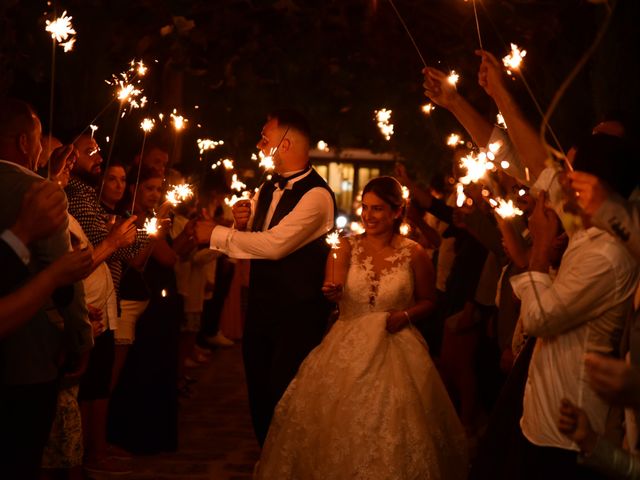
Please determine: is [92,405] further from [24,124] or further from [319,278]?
[24,124]

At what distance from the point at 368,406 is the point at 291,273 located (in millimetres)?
1320

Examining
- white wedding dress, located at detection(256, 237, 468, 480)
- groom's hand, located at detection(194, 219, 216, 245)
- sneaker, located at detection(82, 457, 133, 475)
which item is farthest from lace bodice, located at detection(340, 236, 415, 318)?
sneaker, located at detection(82, 457, 133, 475)

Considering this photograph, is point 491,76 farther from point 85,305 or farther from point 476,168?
point 85,305

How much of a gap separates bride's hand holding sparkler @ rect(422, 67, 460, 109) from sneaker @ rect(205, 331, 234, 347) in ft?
29.0

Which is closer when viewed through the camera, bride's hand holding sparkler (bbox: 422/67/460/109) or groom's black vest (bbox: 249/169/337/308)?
bride's hand holding sparkler (bbox: 422/67/460/109)

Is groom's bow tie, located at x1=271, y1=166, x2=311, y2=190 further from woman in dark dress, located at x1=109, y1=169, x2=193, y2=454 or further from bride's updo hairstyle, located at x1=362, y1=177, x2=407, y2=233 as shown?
woman in dark dress, located at x1=109, y1=169, x2=193, y2=454

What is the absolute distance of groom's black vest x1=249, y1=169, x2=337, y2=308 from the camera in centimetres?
675

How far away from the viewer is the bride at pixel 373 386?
18.7ft

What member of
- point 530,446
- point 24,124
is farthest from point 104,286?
point 530,446

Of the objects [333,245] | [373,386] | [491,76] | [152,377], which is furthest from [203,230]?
[491,76]

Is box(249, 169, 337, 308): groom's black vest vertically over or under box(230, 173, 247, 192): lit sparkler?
under

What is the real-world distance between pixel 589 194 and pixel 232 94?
438 inches

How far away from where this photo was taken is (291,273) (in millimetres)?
6762

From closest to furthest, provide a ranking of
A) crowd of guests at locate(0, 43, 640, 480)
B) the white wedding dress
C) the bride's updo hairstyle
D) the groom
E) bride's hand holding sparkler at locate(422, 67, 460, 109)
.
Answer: crowd of guests at locate(0, 43, 640, 480), bride's hand holding sparkler at locate(422, 67, 460, 109), the white wedding dress, the bride's updo hairstyle, the groom
